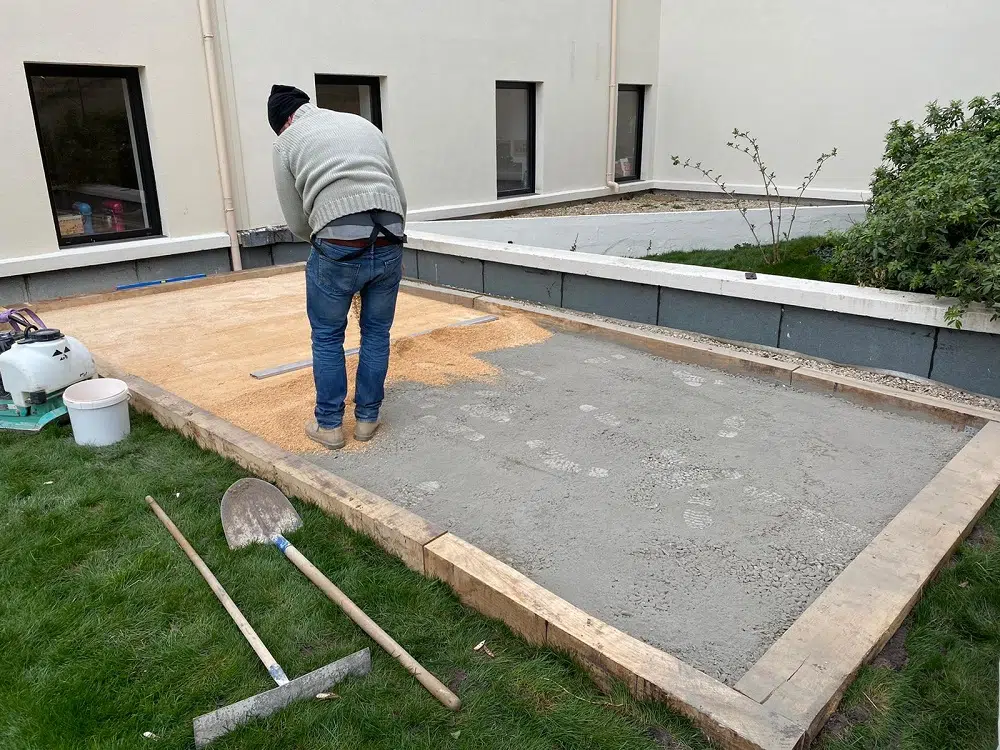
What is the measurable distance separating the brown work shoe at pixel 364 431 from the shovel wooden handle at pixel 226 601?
110 cm

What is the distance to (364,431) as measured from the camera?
13.3 feet

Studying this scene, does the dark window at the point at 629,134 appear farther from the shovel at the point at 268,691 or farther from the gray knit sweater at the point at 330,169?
the shovel at the point at 268,691

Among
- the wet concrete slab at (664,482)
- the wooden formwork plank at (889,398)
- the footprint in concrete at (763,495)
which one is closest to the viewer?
the wet concrete slab at (664,482)

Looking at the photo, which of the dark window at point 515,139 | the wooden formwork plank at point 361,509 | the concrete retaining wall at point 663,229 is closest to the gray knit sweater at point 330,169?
the wooden formwork plank at point 361,509

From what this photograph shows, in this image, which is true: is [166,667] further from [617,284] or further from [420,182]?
[420,182]

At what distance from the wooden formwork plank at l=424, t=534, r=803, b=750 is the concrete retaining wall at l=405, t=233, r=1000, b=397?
316cm

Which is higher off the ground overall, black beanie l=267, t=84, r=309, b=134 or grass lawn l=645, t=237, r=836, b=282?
Answer: black beanie l=267, t=84, r=309, b=134

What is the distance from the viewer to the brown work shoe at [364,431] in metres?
4.05

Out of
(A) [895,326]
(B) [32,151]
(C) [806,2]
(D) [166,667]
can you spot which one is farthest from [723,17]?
(D) [166,667]

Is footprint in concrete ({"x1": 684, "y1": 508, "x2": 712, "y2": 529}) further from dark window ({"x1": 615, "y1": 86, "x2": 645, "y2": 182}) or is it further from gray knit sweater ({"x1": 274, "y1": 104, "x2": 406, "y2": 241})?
dark window ({"x1": 615, "y1": 86, "x2": 645, "y2": 182})

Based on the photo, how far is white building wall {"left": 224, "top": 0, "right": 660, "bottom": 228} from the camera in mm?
8156

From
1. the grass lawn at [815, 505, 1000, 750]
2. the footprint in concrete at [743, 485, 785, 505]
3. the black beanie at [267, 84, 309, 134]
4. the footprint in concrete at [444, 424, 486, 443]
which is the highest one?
the black beanie at [267, 84, 309, 134]

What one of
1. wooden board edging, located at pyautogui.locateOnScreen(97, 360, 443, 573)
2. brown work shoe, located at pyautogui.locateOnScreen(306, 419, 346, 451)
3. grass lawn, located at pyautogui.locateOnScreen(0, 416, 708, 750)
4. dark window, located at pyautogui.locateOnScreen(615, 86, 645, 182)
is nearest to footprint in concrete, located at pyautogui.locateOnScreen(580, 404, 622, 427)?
brown work shoe, located at pyautogui.locateOnScreen(306, 419, 346, 451)

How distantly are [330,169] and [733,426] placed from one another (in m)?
2.55
